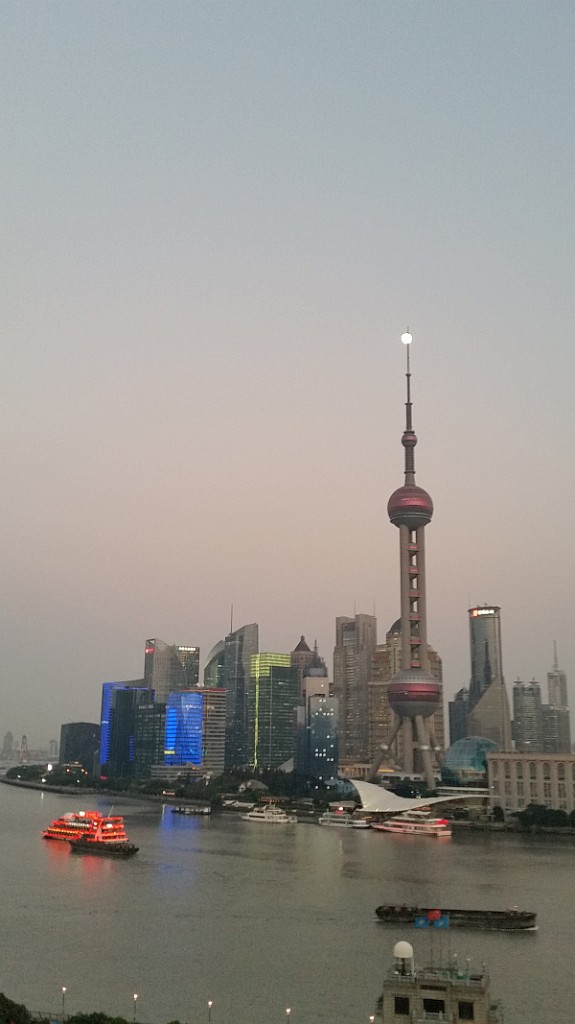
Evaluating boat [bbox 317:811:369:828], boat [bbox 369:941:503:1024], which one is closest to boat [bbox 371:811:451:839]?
boat [bbox 317:811:369:828]

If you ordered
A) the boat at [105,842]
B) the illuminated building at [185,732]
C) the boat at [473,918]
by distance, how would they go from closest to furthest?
the boat at [473,918]
the boat at [105,842]
the illuminated building at [185,732]

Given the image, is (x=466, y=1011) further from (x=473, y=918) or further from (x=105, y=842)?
(x=105, y=842)

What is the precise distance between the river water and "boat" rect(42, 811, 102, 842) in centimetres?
147

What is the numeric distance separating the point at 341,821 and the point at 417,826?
11.4 meters

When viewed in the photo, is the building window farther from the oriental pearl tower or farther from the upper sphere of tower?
the upper sphere of tower

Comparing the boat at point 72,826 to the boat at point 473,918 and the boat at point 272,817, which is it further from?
the boat at point 473,918

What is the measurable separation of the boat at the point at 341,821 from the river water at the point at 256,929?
2305 cm

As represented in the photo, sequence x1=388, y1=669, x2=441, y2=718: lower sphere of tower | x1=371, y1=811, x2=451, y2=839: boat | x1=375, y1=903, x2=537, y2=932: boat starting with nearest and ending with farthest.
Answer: x1=375, y1=903, x2=537, y2=932: boat
x1=371, y1=811, x2=451, y2=839: boat
x1=388, y1=669, x2=441, y2=718: lower sphere of tower

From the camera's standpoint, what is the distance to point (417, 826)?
92875 millimetres

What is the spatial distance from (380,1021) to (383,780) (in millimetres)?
114018

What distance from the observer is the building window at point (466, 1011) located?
2088cm

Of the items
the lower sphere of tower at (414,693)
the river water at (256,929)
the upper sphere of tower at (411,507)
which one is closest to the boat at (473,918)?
the river water at (256,929)

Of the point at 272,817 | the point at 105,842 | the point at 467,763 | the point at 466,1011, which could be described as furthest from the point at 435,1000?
the point at 467,763

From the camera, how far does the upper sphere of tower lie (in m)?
141
